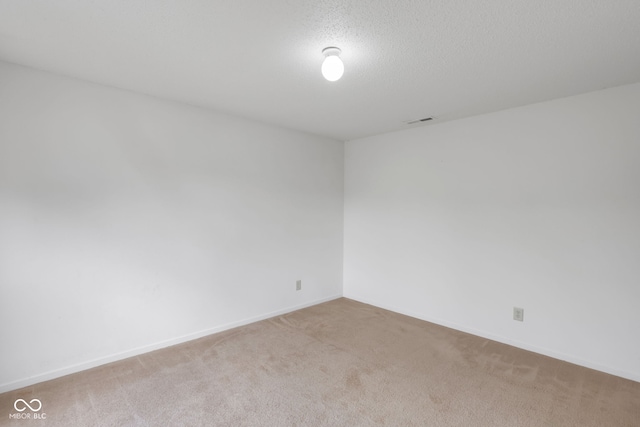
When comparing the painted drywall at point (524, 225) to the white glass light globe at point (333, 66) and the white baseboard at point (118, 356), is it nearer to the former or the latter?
Answer: the white baseboard at point (118, 356)

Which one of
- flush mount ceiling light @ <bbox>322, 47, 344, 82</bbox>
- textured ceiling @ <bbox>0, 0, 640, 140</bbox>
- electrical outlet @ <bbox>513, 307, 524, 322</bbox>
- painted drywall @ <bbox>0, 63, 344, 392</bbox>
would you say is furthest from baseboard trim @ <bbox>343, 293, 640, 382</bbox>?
flush mount ceiling light @ <bbox>322, 47, 344, 82</bbox>

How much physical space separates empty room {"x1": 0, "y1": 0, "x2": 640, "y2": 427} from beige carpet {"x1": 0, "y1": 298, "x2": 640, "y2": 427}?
0.06 ft

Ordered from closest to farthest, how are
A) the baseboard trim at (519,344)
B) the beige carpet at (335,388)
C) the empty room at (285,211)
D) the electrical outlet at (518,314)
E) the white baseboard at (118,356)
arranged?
the empty room at (285,211), the beige carpet at (335,388), the white baseboard at (118,356), the baseboard trim at (519,344), the electrical outlet at (518,314)

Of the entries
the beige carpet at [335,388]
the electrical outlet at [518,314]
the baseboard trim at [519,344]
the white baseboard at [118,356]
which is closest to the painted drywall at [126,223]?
the white baseboard at [118,356]

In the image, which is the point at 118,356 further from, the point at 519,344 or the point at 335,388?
the point at 519,344

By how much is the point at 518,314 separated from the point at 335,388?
1984 mm

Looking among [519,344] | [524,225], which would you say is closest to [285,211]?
[524,225]

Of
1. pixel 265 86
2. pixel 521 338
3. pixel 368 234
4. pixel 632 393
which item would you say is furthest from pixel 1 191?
pixel 632 393

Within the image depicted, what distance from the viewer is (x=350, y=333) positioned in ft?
10.7

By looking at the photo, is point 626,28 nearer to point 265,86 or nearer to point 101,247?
point 265,86

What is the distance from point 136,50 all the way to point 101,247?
159 cm

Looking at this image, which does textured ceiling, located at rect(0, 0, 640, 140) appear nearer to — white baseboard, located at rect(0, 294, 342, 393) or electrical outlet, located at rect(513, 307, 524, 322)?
electrical outlet, located at rect(513, 307, 524, 322)

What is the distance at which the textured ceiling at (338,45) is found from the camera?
154cm

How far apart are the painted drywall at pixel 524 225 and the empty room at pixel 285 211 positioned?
0.02 metres
